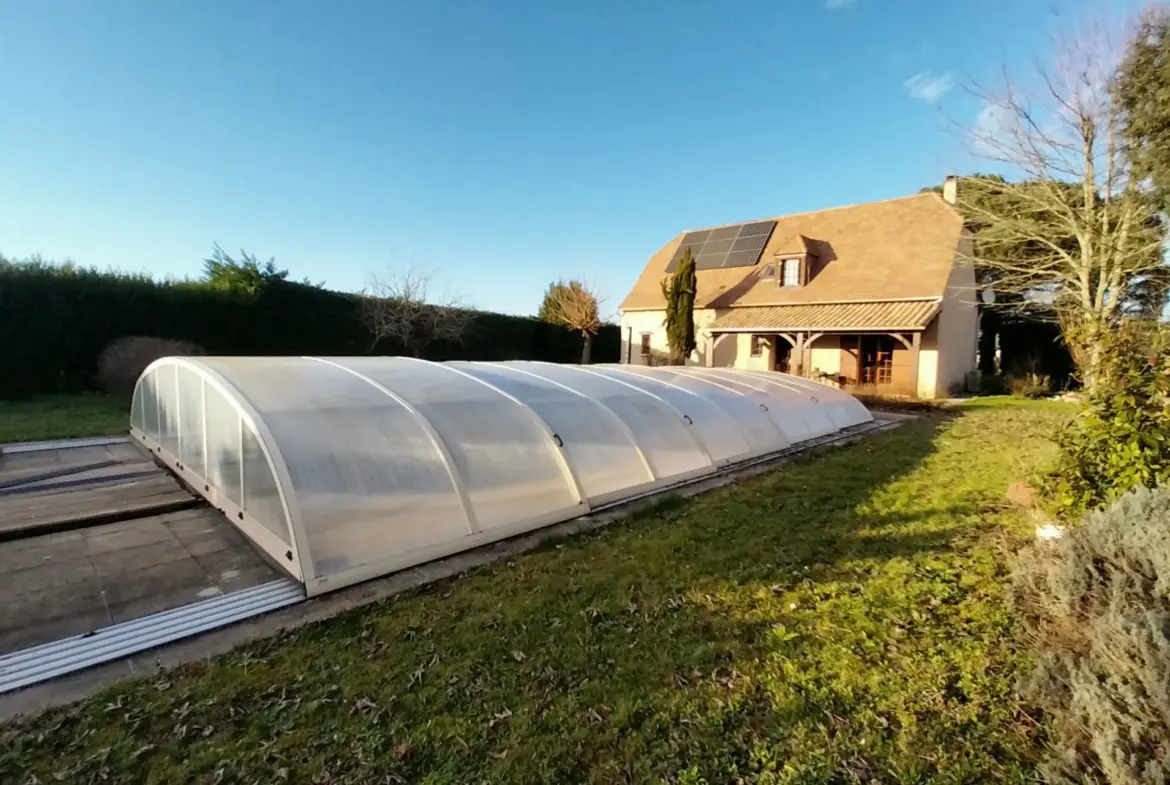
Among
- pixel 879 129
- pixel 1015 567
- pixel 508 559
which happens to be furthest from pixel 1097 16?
pixel 508 559

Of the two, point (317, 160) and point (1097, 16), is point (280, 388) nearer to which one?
point (317, 160)

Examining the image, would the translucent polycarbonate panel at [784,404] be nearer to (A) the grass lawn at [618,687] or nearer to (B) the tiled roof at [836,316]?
(A) the grass lawn at [618,687]

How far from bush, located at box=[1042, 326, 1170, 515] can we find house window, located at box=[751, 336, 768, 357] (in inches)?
690

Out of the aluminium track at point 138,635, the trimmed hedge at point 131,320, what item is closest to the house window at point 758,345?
the trimmed hedge at point 131,320

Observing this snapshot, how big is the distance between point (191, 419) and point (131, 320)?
1082 cm

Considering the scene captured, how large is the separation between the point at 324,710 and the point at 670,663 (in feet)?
6.23

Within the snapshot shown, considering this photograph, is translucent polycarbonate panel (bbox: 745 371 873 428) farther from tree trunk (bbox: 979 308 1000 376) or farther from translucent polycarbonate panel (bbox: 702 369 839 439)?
tree trunk (bbox: 979 308 1000 376)

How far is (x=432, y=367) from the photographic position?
6805 mm

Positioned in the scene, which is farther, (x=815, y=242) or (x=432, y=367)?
(x=815, y=242)

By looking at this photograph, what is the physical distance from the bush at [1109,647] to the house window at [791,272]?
19898mm

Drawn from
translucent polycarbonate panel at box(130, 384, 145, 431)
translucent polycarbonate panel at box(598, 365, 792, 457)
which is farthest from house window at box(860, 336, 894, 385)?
translucent polycarbonate panel at box(130, 384, 145, 431)

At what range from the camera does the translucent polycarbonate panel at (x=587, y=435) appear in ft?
19.4

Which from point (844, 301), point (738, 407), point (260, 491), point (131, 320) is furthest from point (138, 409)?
point (844, 301)

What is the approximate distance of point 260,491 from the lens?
432 centimetres
